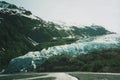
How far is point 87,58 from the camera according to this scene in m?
169

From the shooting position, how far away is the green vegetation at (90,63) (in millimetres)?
138438

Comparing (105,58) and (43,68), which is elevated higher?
(105,58)

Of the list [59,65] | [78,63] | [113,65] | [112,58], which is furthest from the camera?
[59,65]

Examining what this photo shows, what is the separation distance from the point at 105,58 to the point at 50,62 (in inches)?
1352

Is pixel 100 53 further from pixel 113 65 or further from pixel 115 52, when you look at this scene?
pixel 113 65

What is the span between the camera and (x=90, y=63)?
156 m

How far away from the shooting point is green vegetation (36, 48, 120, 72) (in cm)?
13844

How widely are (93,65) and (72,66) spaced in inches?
863

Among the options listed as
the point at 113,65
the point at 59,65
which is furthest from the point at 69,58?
the point at 113,65

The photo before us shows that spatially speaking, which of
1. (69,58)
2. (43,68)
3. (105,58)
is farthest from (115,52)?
(43,68)

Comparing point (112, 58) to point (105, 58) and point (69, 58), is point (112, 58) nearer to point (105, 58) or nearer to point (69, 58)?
point (105, 58)

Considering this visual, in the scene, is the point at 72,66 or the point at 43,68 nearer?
the point at 72,66

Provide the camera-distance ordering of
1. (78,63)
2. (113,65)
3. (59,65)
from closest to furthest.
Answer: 1. (113,65)
2. (78,63)
3. (59,65)

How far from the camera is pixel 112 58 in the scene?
15100 cm
